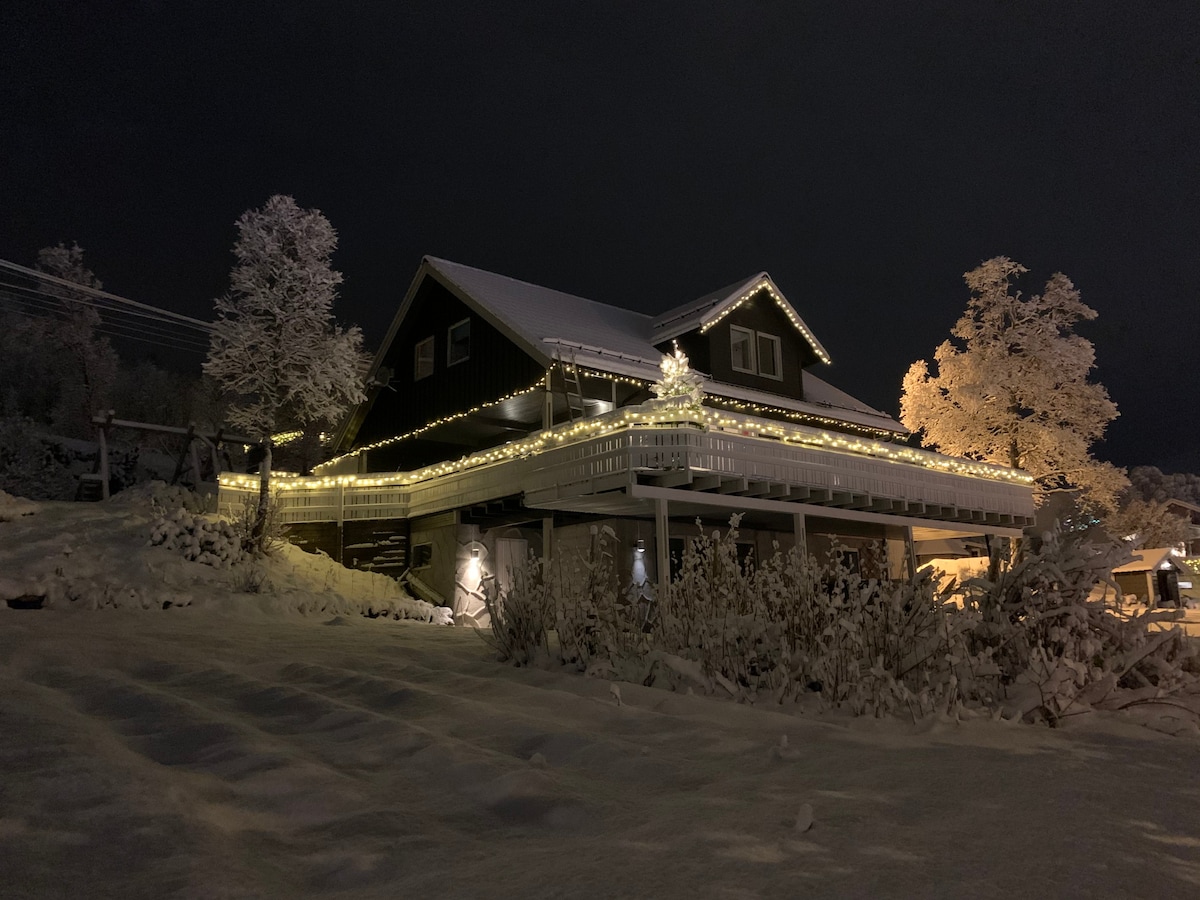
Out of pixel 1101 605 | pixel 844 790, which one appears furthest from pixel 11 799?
pixel 1101 605

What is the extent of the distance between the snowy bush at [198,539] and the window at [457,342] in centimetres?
905

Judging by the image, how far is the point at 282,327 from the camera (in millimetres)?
27469

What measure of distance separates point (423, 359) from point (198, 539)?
1098cm

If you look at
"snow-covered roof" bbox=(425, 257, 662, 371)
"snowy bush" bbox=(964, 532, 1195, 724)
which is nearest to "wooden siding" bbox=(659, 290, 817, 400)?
"snow-covered roof" bbox=(425, 257, 662, 371)

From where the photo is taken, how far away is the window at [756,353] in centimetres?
2496

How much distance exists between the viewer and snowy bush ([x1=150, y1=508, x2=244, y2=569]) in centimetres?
1608

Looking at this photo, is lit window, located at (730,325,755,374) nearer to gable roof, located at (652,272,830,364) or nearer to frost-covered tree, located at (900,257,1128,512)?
gable roof, located at (652,272,830,364)

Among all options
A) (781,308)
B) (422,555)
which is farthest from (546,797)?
(781,308)

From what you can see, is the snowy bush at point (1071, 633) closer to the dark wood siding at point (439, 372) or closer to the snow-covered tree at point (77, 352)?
the dark wood siding at point (439, 372)

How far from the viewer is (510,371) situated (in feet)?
71.3

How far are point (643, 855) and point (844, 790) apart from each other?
138cm

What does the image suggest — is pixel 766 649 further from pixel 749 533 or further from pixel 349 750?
pixel 749 533

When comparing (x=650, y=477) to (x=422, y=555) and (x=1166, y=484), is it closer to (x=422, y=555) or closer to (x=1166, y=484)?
(x=422, y=555)

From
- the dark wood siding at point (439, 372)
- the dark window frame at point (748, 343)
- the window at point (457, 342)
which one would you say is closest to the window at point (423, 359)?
the dark wood siding at point (439, 372)
